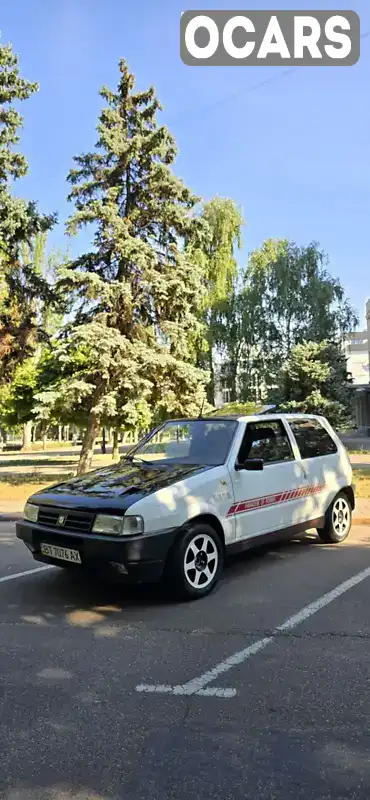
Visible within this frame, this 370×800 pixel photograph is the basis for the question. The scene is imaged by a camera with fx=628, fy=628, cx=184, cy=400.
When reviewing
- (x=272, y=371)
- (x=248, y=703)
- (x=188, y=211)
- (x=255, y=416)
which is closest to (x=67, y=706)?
(x=248, y=703)

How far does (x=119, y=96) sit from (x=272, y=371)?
18135 millimetres

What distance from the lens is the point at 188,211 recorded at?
67.1 feet

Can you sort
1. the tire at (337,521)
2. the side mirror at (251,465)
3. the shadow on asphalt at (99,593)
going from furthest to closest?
the tire at (337,521) → the side mirror at (251,465) → the shadow on asphalt at (99,593)

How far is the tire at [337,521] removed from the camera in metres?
7.91

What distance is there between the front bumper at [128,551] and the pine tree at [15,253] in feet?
43.9

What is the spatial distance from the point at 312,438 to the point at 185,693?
4.58 m

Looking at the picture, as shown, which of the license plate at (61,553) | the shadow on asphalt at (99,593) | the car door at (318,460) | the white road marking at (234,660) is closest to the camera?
the white road marking at (234,660)

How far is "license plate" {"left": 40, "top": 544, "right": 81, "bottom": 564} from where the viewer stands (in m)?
5.41

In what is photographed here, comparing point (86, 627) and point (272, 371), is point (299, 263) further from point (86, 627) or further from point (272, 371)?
point (86, 627)

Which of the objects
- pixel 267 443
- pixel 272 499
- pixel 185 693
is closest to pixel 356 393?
pixel 267 443

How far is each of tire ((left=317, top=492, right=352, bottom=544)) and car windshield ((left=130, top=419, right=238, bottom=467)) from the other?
2.06m

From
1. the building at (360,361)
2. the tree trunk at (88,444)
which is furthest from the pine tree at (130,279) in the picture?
the building at (360,361)

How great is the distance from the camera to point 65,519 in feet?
18.6

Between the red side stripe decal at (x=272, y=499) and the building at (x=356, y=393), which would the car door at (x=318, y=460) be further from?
the building at (x=356, y=393)
